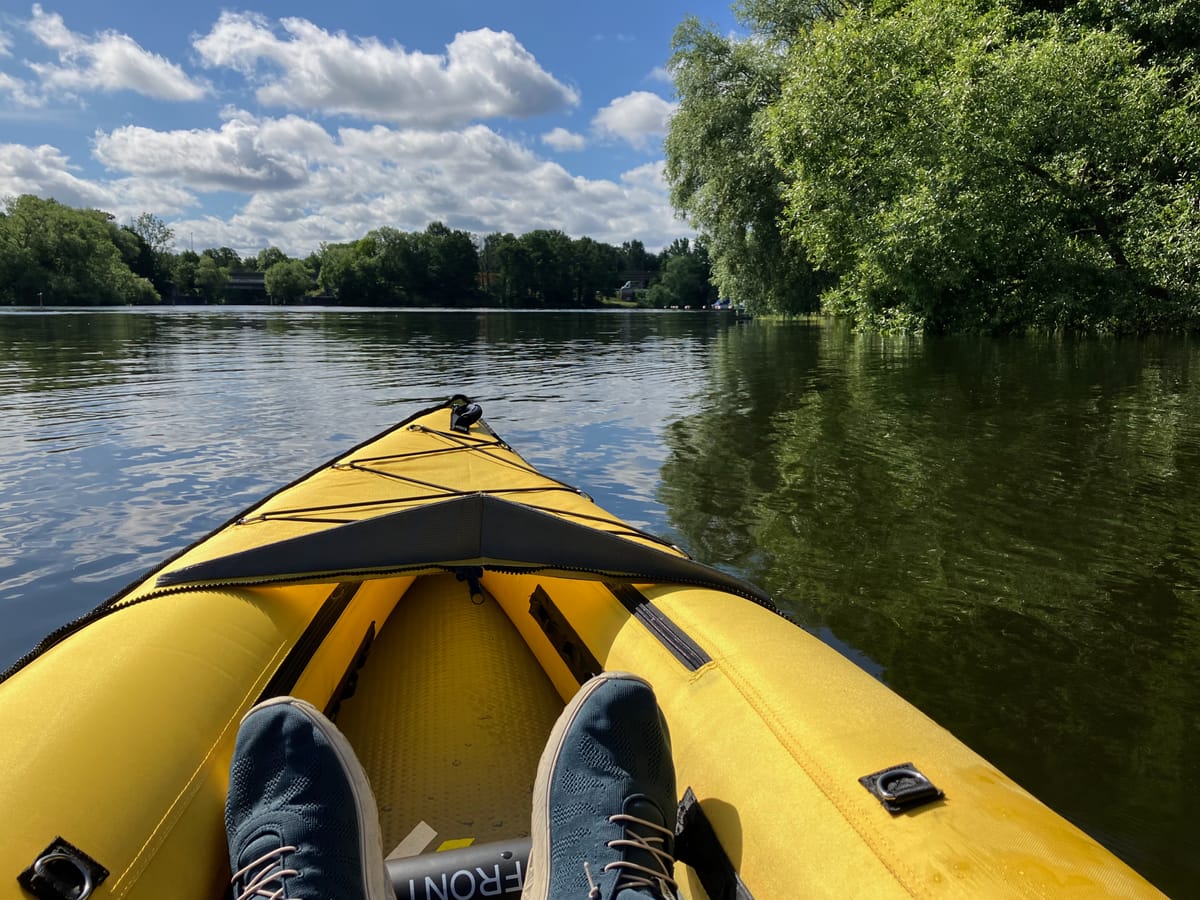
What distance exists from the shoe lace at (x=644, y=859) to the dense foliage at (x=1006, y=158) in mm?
18817

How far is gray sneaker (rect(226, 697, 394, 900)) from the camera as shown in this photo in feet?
5.26

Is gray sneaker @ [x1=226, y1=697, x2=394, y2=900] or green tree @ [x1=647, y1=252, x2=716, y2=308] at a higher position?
green tree @ [x1=647, y1=252, x2=716, y2=308]

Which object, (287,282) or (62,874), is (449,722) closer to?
(62,874)

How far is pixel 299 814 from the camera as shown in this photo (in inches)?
65.9

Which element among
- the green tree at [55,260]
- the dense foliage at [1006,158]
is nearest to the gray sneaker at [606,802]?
the dense foliage at [1006,158]

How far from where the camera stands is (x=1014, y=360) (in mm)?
16156

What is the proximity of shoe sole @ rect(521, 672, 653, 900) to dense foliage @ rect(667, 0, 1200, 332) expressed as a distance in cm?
1860

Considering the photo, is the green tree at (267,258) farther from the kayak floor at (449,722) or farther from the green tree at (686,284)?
the kayak floor at (449,722)

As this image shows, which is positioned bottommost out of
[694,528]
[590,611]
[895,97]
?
[694,528]

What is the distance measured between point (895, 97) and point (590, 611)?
1998 centimetres

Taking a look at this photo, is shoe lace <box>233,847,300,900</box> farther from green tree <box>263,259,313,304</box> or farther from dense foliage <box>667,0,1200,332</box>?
green tree <box>263,259,313,304</box>

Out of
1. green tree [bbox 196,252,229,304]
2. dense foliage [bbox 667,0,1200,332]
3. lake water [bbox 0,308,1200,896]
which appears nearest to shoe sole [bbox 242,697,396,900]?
lake water [bbox 0,308,1200,896]

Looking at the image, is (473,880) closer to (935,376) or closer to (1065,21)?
(935,376)

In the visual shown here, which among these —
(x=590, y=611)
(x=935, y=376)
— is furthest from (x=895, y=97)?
(x=590, y=611)
